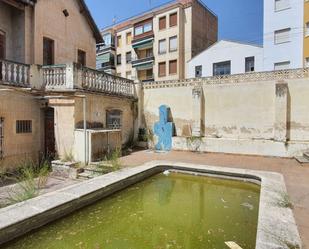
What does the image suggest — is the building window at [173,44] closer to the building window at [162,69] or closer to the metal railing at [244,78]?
the building window at [162,69]

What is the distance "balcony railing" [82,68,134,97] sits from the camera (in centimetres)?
1132

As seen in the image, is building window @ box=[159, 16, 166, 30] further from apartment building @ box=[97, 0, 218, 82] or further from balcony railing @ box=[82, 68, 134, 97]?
balcony railing @ box=[82, 68, 134, 97]

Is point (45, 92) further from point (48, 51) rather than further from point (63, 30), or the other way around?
point (63, 30)

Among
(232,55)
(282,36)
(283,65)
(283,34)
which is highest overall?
(283,34)

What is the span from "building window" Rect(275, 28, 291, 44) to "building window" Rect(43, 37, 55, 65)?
1795 cm

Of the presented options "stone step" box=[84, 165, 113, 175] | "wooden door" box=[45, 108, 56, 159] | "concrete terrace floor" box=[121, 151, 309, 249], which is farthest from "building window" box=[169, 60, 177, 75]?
"stone step" box=[84, 165, 113, 175]

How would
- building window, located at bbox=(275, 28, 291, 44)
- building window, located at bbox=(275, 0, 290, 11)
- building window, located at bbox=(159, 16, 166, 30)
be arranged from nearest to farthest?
building window, located at bbox=(275, 0, 290, 11), building window, located at bbox=(275, 28, 291, 44), building window, located at bbox=(159, 16, 166, 30)

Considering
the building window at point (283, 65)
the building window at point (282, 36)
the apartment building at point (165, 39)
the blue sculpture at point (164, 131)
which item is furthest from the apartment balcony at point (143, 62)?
the blue sculpture at point (164, 131)

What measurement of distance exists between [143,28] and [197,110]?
2188 cm

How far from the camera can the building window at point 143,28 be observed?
3097 centimetres

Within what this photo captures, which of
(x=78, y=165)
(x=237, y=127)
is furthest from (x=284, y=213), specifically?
(x=237, y=127)

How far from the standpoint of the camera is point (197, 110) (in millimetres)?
13602

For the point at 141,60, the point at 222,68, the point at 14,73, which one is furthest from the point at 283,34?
the point at 14,73

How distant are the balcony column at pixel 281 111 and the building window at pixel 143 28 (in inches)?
895
